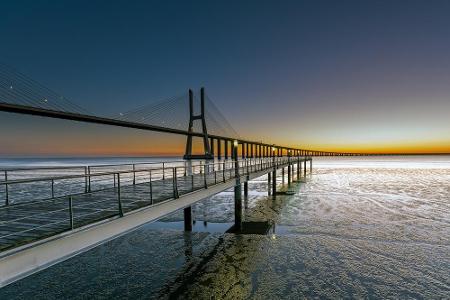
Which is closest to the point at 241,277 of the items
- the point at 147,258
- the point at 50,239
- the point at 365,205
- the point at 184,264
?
the point at 184,264

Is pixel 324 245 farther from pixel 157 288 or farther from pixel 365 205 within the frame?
pixel 365 205

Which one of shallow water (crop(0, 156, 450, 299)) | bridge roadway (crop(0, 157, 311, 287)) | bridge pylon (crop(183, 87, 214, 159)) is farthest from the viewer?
bridge pylon (crop(183, 87, 214, 159))

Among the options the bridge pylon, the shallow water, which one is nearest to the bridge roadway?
the shallow water

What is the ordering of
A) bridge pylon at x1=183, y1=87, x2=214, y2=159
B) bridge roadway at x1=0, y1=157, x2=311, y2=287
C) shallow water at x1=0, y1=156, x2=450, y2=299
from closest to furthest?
bridge roadway at x1=0, y1=157, x2=311, y2=287 < shallow water at x1=0, y1=156, x2=450, y2=299 < bridge pylon at x1=183, y1=87, x2=214, y2=159

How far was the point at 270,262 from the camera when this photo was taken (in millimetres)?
8641

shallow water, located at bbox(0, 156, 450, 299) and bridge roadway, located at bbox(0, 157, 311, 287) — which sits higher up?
bridge roadway, located at bbox(0, 157, 311, 287)

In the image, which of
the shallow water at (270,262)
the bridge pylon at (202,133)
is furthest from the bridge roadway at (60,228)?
the bridge pylon at (202,133)

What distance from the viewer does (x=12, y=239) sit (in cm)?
425

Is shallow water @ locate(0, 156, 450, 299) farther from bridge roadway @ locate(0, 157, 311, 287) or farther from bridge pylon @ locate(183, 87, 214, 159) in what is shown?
bridge pylon @ locate(183, 87, 214, 159)

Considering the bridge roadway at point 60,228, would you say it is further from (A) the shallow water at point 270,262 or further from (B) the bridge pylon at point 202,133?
(B) the bridge pylon at point 202,133

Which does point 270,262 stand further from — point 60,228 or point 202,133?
point 202,133

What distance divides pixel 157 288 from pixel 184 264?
1.52m

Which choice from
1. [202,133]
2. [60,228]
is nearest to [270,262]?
[60,228]

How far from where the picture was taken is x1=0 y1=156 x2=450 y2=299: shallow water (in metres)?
6.95
